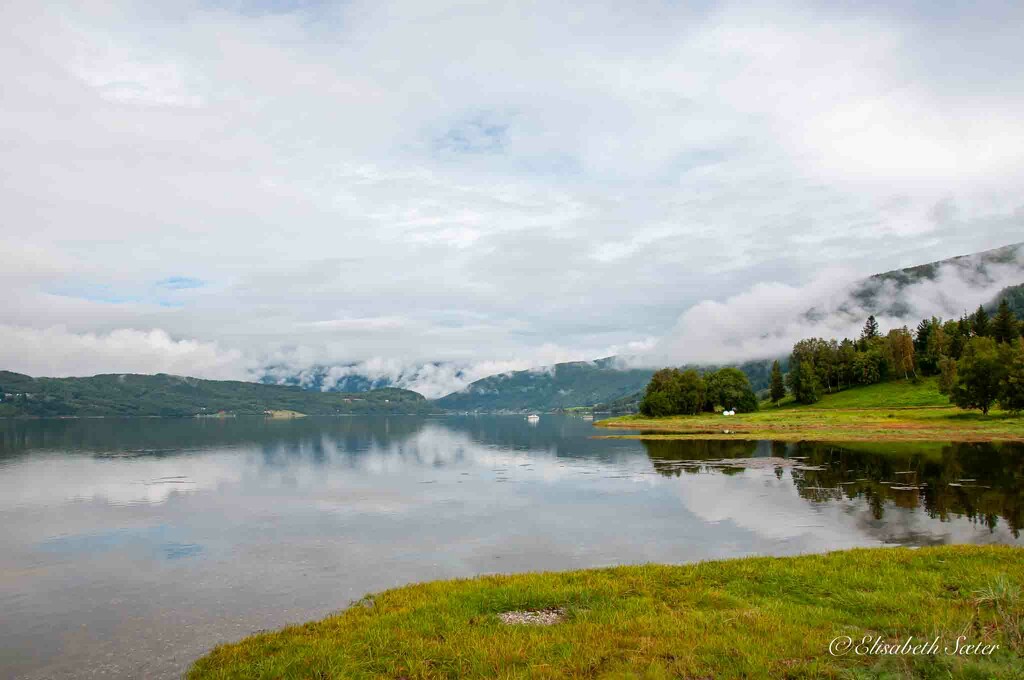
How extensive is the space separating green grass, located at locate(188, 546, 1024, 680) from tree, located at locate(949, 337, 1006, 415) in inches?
4611

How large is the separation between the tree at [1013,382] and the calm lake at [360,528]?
46.9m

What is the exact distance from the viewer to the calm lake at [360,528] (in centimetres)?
2338

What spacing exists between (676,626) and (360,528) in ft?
95.6

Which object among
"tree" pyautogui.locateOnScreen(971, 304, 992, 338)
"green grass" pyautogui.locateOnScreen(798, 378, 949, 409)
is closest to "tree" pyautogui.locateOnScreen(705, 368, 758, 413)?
"green grass" pyautogui.locateOnScreen(798, 378, 949, 409)

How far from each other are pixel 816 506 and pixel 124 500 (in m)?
59.6

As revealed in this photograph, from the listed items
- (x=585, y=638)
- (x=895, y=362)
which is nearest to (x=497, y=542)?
(x=585, y=638)

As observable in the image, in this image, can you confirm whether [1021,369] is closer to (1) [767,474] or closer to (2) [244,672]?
(1) [767,474]

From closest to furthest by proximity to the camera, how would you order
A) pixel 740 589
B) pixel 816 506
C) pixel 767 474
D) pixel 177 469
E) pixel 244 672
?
pixel 244 672
pixel 740 589
pixel 816 506
pixel 767 474
pixel 177 469

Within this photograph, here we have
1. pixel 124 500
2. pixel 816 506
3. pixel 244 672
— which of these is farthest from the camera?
pixel 124 500

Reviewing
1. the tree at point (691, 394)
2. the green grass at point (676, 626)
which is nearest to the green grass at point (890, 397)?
the tree at point (691, 394)

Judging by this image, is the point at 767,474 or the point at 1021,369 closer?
the point at 767,474

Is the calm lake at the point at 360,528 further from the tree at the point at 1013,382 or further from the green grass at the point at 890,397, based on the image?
the green grass at the point at 890,397

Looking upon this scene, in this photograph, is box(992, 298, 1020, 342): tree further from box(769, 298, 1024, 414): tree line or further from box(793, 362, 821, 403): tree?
box(793, 362, 821, 403): tree

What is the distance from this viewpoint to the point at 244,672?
15805 mm
